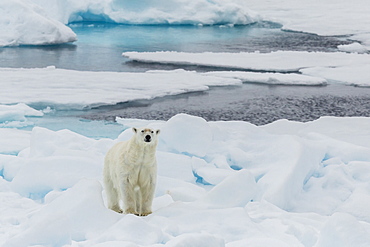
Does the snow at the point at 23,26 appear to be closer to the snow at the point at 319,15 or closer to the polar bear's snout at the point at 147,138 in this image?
the snow at the point at 319,15

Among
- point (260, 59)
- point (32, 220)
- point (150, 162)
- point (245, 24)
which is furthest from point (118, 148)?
point (245, 24)

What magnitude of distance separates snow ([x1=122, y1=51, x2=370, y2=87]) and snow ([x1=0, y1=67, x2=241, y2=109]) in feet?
3.36

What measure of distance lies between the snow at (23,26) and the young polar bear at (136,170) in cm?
1232

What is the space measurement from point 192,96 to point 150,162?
649 centimetres

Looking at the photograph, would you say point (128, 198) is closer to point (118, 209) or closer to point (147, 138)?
point (118, 209)

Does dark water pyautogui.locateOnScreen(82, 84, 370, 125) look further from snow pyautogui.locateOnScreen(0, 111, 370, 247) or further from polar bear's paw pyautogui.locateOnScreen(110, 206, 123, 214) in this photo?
polar bear's paw pyautogui.locateOnScreen(110, 206, 123, 214)

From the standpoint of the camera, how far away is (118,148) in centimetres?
358

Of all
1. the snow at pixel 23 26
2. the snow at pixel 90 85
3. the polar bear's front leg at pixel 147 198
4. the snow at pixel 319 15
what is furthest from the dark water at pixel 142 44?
the polar bear's front leg at pixel 147 198

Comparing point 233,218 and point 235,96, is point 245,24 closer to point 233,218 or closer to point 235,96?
point 235,96

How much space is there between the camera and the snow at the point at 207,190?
306cm

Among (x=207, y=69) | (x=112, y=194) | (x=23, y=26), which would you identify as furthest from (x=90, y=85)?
(x=112, y=194)

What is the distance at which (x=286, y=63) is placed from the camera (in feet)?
42.6

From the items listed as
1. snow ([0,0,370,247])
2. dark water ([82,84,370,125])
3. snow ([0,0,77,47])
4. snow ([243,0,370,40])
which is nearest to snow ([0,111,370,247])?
snow ([0,0,370,247])

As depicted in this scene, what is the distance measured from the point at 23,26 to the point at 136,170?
12.7 m
